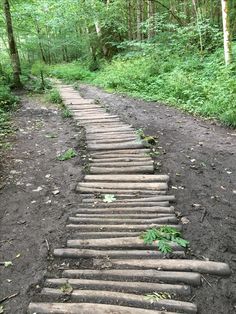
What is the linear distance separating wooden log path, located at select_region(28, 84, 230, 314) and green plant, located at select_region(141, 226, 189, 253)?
2.4 inches

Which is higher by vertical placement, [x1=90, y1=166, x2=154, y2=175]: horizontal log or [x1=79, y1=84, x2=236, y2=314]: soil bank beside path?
[x1=90, y1=166, x2=154, y2=175]: horizontal log

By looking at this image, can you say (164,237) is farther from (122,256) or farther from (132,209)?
(132,209)

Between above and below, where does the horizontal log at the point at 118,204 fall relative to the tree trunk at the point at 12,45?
below

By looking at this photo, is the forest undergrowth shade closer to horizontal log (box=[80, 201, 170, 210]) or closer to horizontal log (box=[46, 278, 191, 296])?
horizontal log (box=[80, 201, 170, 210])

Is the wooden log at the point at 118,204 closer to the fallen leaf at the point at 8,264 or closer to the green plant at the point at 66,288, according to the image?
the fallen leaf at the point at 8,264

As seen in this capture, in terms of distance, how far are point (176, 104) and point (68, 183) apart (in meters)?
6.45

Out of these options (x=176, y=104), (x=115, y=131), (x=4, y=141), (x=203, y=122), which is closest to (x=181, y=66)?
(x=176, y=104)

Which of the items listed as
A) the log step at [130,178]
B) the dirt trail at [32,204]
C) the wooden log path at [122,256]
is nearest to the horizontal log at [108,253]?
the wooden log path at [122,256]

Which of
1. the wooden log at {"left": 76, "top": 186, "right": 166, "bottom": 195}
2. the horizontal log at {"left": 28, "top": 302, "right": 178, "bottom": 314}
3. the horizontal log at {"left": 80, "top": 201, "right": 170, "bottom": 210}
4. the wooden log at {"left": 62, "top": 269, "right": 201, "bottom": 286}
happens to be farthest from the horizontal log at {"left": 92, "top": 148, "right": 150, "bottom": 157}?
the horizontal log at {"left": 28, "top": 302, "right": 178, "bottom": 314}

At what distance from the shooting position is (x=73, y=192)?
507 cm

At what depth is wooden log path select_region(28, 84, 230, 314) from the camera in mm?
2975

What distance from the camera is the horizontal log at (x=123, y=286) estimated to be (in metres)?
3.10

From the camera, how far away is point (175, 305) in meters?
2.92

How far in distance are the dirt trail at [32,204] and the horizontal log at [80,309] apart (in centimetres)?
16
